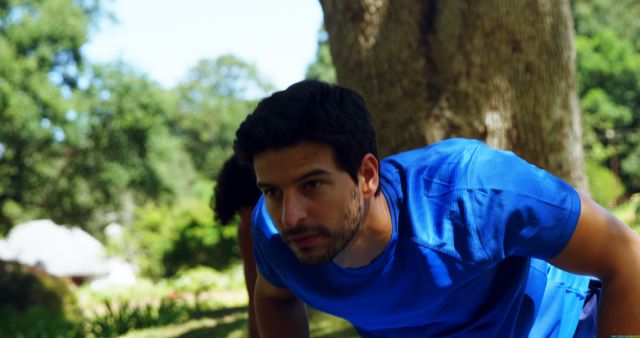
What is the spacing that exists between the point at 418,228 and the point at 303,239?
1.16 ft

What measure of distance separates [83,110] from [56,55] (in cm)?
179

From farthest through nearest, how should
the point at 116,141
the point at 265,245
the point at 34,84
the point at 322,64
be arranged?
1. the point at 322,64
2. the point at 116,141
3. the point at 34,84
4. the point at 265,245

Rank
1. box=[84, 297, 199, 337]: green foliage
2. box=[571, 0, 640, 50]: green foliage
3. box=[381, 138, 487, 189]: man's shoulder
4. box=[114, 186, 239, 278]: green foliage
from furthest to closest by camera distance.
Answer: box=[571, 0, 640, 50]: green foliage, box=[114, 186, 239, 278]: green foliage, box=[84, 297, 199, 337]: green foliage, box=[381, 138, 487, 189]: man's shoulder

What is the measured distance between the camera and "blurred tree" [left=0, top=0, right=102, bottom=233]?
1998 centimetres

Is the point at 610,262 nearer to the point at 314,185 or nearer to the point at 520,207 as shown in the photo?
the point at 520,207

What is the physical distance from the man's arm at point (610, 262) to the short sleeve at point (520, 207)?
43mm

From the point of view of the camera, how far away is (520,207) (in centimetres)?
200

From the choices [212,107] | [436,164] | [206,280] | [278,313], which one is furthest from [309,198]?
[212,107]

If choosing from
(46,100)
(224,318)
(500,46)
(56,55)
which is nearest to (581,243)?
(500,46)

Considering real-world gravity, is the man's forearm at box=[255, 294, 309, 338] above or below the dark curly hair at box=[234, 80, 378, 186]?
below

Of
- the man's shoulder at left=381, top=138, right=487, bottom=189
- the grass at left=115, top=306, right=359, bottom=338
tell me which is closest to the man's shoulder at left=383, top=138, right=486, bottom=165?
the man's shoulder at left=381, top=138, right=487, bottom=189

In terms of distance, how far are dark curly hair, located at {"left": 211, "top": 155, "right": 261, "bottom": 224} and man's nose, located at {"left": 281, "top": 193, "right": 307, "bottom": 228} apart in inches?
87.6

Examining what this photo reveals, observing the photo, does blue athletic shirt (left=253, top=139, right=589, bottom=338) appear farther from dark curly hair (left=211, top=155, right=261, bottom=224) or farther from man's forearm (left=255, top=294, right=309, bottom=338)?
dark curly hair (left=211, top=155, right=261, bottom=224)

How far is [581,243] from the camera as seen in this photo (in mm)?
2027
